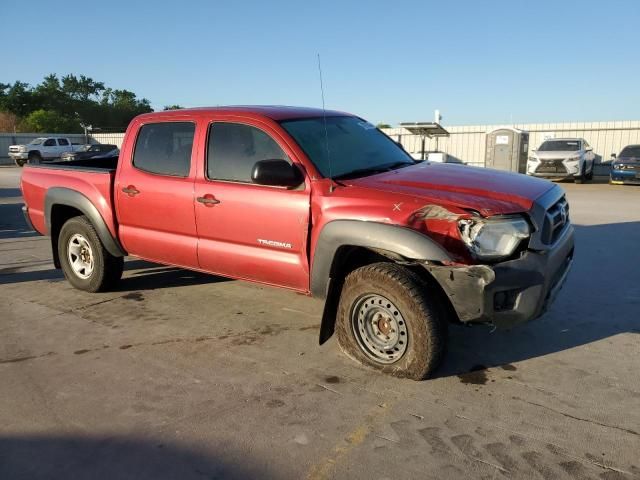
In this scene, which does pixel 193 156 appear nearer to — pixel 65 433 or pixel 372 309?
pixel 372 309

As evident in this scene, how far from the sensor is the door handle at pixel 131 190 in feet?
16.2

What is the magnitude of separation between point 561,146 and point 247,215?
61.0ft

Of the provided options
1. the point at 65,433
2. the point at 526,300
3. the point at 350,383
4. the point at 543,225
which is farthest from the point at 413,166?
the point at 65,433

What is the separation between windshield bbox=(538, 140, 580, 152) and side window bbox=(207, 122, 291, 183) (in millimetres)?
17863

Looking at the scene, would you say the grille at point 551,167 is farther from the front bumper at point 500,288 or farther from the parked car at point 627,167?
the front bumper at point 500,288

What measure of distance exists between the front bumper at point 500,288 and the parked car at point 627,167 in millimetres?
17193

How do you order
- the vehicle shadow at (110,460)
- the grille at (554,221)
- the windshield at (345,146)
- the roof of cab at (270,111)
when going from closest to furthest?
1. the vehicle shadow at (110,460)
2. the grille at (554,221)
3. the windshield at (345,146)
4. the roof of cab at (270,111)

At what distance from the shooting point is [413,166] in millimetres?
4535

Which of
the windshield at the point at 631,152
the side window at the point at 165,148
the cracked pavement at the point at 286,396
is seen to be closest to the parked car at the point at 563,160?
the windshield at the point at 631,152

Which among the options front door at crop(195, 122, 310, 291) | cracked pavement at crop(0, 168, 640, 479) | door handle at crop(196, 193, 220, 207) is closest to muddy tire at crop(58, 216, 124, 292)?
cracked pavement at crop(0, 168, 640, 479)

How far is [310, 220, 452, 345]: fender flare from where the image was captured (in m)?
3.29

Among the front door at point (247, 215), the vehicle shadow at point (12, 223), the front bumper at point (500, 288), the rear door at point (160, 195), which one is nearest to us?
the front bumper at point (500, 288)

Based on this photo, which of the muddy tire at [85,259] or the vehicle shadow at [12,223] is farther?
the vehicle shadow at [12,223]

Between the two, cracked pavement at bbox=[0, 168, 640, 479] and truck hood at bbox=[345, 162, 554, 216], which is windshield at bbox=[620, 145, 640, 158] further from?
truck hood at bbox=[345, 162, 554, 216]
